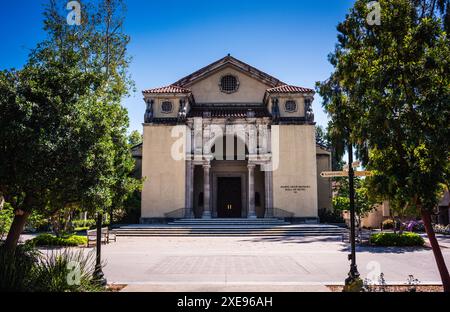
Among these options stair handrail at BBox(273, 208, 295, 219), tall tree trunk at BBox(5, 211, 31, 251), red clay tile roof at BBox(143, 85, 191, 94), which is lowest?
stair handrail at BBox(273, 208, 295, 219)

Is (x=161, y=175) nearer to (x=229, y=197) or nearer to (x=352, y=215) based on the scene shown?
(x=229, y=197)

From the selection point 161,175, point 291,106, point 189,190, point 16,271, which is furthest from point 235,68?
point 16,271

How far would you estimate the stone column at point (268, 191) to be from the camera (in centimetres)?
2991

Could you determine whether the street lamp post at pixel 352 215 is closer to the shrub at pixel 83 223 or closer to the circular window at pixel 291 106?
the circular window at pixel 291 106

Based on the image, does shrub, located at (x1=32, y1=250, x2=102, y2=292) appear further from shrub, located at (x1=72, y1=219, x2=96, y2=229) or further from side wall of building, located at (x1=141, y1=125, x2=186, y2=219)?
shrub, located at (x1=72, y1=219, x2=96, y2=229)

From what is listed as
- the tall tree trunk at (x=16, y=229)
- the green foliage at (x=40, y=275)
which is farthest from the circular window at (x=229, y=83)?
the green foliage at (x=40, y=275)

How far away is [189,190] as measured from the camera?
30141 millimetres

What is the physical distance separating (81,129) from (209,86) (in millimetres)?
27490

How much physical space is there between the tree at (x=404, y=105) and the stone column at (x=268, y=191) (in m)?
22.6

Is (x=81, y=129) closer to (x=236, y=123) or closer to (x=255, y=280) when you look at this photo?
(x=255, y=280)

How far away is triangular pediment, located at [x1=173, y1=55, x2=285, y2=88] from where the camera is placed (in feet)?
112

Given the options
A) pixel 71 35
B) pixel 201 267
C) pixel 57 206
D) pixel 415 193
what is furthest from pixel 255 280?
pixel 71 35

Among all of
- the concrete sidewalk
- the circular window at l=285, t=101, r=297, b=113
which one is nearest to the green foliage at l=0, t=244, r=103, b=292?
the concrete sidewalk

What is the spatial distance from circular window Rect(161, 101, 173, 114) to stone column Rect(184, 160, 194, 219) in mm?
4947
